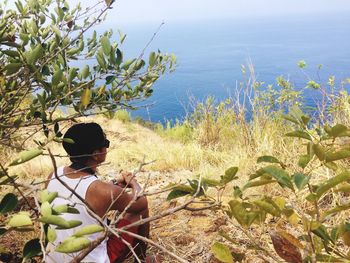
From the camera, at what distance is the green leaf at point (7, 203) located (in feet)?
3.23

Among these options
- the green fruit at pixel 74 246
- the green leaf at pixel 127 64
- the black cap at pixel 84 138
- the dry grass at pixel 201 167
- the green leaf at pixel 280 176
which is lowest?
the dry grass at pixel 201 167

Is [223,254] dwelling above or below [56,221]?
below

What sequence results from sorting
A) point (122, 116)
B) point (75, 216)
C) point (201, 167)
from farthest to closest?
point (122, 116) → point (201, 167) → point (75, 216)

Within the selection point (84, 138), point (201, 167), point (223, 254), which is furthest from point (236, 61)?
point (223, 254)

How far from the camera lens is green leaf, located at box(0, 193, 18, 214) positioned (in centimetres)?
98

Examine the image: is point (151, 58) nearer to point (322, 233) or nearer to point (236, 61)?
point (322, 233)

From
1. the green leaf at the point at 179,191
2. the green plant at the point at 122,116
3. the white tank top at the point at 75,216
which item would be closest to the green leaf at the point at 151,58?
the white tank top at the point at 75,216

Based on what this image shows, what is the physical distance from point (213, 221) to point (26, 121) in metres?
1.80

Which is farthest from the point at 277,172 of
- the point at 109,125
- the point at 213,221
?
Answer: the point at 109,125

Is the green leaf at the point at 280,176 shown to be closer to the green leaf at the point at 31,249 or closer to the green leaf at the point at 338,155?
the green leaf at the point at 338,155

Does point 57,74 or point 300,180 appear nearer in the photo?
point 300,180

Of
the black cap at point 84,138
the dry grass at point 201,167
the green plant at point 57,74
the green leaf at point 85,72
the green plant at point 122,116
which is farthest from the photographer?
the green plant at point 122,116

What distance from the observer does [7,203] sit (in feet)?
3.24

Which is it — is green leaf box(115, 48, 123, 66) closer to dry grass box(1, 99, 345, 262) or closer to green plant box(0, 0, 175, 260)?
green plant box(0, 0, 175, 260)
